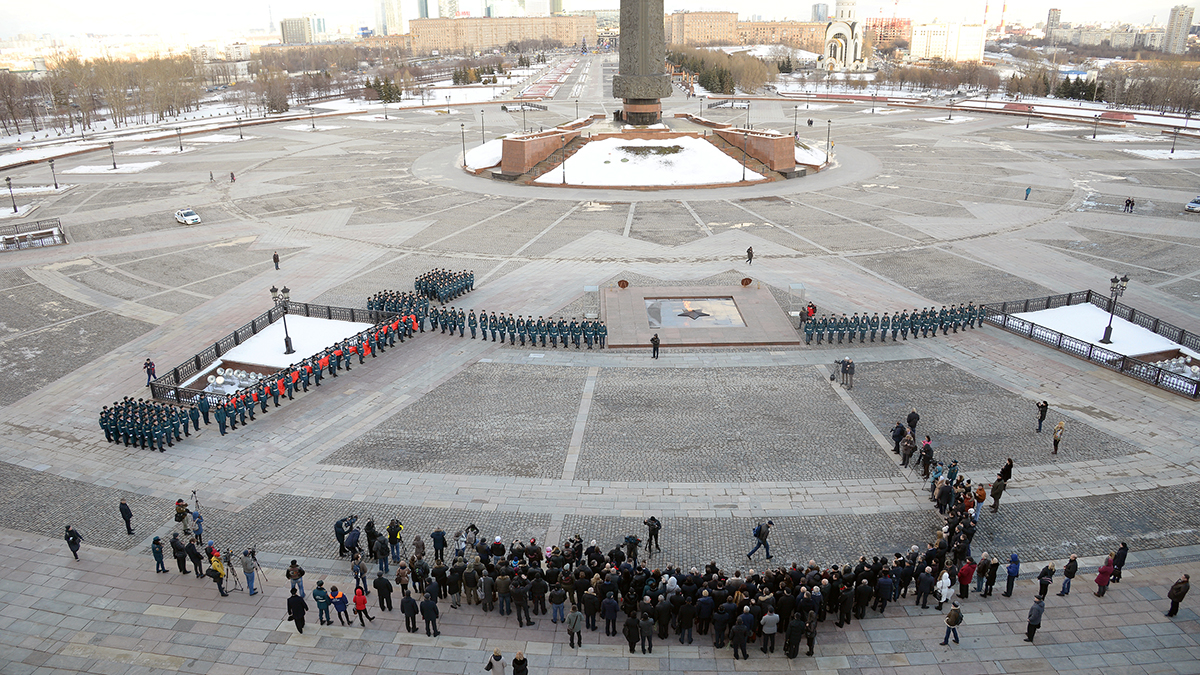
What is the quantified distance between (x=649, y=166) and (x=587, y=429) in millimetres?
34984

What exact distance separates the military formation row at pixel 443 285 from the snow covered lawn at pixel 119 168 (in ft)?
149

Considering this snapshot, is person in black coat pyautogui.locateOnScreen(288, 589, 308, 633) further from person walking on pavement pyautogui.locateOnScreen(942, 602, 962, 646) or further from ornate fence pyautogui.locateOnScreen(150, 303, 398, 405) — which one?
person walking on pavement pyautogui.locateOnScreen(942, 602, 962, 646)

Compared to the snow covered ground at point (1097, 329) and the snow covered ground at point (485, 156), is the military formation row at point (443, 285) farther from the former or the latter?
the snow covered ground at point (485, 156)

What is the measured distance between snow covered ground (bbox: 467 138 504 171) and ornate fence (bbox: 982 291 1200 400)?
3880 centimetres

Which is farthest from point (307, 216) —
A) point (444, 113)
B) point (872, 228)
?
point (444, 113)

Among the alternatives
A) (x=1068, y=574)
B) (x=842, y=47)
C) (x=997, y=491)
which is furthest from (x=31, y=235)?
(x=842, y=47)

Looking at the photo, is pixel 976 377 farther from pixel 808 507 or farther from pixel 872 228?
pixel 872 228

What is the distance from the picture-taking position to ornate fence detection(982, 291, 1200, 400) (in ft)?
70.8

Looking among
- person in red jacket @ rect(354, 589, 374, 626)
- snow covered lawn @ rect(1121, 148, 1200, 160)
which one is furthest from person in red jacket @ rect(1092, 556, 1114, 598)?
snow covered lawn @ rect(1121, 148, 1200, 160)

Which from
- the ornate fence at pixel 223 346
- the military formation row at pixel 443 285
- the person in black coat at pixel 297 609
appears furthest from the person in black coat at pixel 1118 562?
the military formation row at pixel 443 285

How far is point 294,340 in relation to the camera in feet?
84.4

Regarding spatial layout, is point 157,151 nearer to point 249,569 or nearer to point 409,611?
point 249,569

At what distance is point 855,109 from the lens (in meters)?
100

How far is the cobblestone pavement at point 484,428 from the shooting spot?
18.2m
